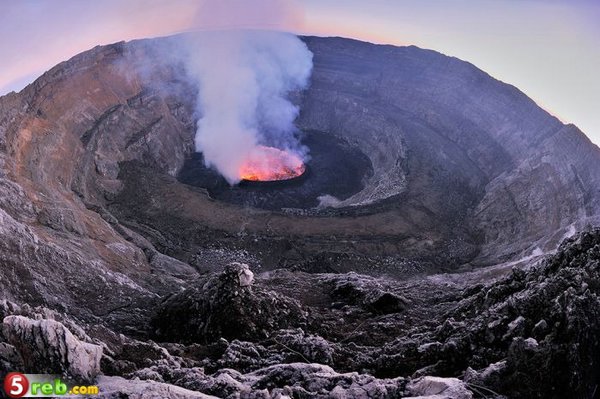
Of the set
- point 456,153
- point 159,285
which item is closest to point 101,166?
point 159,285

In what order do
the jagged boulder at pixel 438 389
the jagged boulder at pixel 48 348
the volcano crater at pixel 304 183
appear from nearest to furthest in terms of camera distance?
the jagged boulder at pixel 438 389 < the jagged boulder at pixel 48 348 < the volcano crater at pixel 304 183

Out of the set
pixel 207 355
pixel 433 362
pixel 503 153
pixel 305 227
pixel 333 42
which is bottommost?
pixel 207 355

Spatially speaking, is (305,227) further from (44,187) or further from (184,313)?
(184,313)

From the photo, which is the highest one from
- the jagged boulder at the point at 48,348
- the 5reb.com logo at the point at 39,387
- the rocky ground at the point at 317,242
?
the rocky ground at the point at 317,242

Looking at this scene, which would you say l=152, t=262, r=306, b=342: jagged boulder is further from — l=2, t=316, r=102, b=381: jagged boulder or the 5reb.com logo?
the 5reb.com logo

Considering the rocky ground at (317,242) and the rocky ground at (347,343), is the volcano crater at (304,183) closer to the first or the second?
the rocky ground at (317,242)

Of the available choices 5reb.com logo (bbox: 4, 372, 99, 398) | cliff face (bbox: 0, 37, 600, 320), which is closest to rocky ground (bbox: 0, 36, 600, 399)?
cliff face (bbox: 0, 37, 600, 320)

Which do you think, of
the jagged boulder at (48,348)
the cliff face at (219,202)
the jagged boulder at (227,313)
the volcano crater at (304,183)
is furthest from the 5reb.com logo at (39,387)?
the volcano crater at (304,183)
